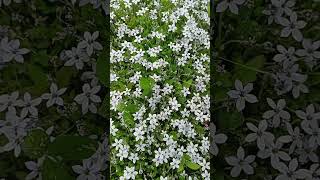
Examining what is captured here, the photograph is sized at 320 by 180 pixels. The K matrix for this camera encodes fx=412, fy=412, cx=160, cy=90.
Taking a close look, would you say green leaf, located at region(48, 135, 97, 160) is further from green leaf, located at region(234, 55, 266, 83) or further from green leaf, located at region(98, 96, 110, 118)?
green leaf, located at region(234, 55, 266, 83)

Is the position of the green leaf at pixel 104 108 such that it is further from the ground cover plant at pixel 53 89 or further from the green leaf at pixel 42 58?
the green leaf at pixel 42 58

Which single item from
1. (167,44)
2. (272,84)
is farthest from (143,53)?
(272,84)

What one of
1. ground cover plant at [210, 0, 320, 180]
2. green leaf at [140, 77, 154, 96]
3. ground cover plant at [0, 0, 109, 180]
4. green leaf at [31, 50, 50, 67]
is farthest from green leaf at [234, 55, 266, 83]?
green leaf at [31, 50, 50, 67]

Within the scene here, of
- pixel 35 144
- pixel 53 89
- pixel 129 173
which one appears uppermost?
pixel 53 89

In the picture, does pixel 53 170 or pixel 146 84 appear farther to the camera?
pixel 146 84

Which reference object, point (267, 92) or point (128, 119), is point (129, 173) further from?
point (267, 92)

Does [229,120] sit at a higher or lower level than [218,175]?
higher

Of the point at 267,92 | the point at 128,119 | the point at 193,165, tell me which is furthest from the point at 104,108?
the point at 267,92
